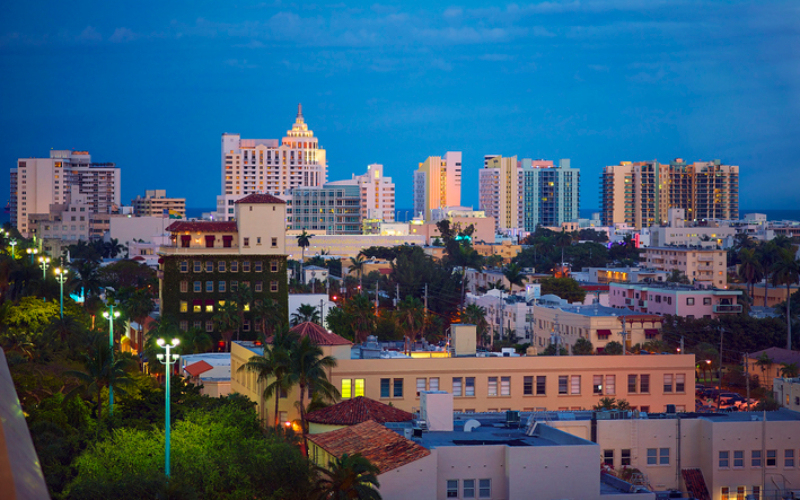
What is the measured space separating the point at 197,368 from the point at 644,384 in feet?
106

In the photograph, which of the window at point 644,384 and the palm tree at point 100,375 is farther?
the window at point 644,384

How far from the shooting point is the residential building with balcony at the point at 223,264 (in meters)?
105

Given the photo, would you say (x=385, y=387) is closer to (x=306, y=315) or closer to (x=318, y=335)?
(x=318, y=335)

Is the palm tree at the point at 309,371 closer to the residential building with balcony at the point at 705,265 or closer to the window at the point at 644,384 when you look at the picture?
the window at the point at 644,384

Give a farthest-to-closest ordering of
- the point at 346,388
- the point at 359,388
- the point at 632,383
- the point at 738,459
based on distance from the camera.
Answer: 1. the point at 632,383
2. the point at 359,388
3. the point at 346,388
4. the point at 738,459

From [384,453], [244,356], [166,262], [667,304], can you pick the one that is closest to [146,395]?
[244,356]

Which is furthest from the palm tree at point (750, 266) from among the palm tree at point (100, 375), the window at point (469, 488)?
the window at point (469, 488)

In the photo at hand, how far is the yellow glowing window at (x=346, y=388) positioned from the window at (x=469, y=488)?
19222 millimetres

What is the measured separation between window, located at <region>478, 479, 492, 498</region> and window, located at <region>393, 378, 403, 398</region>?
1954 centimetres

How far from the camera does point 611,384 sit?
5922 cm

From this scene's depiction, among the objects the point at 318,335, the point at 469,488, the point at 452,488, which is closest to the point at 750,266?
the point at 318,335

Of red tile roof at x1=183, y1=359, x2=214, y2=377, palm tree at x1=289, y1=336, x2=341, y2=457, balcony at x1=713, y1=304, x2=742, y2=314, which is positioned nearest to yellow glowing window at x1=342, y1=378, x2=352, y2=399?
palm tree at x1=289, y1=336, x2=341, y2=457

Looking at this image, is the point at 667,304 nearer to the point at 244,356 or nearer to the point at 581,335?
the point at 581,335

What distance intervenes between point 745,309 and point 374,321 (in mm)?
46321
